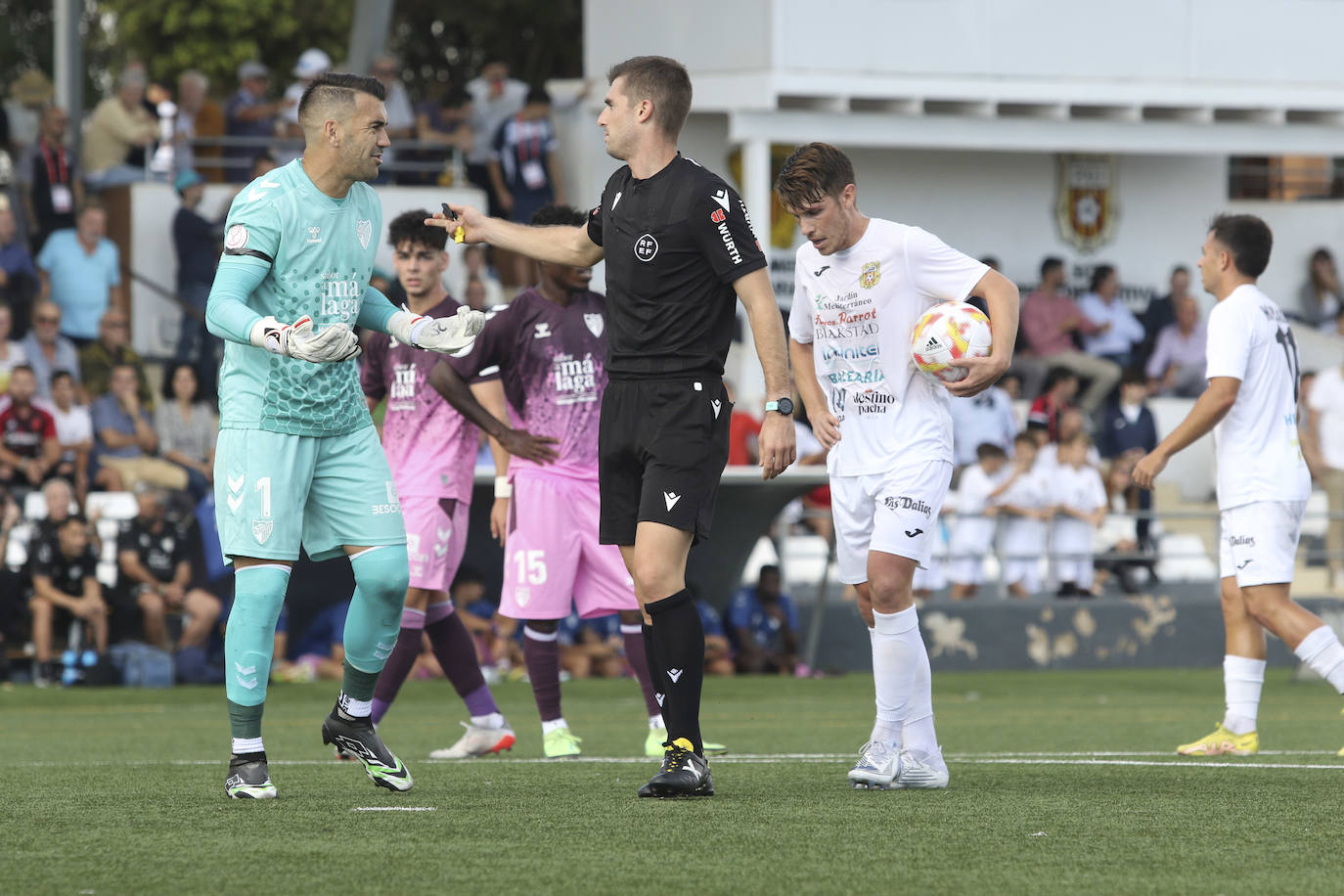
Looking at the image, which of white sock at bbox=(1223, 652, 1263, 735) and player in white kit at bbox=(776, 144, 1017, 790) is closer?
player in white kit at bbox=(776, 144, 1017, 790)

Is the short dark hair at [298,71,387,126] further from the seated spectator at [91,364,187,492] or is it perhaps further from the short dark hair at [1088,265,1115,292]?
the short dark hair at [1088,265,1115,292]

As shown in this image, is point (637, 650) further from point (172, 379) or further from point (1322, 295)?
point (1322, 295)

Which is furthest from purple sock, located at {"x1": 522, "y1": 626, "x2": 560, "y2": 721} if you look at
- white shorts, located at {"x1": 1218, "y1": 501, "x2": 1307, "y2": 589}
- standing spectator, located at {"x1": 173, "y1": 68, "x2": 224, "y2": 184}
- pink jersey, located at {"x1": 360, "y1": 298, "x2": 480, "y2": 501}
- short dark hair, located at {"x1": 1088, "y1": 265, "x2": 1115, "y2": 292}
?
short dark hair, located at {"x1": 1088, "y1": 265, "x2": 1115, "y2": 292}

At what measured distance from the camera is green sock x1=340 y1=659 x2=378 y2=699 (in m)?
6.58

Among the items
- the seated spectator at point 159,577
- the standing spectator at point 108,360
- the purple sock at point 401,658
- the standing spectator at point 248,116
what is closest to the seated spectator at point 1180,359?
the standing spectator at point 248,116

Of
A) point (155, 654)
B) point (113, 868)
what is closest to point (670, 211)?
point (113, 868)

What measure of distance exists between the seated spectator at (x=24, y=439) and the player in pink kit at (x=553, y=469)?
7748mm

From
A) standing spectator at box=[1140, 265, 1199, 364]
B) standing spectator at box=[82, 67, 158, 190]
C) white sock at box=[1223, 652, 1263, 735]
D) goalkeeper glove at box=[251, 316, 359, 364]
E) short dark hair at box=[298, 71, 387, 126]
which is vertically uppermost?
standing spectator at box=[82, 67, 158, 190]

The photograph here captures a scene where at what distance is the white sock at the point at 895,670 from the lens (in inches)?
269

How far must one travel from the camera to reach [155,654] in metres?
14.8

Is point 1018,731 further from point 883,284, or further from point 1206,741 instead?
point 883,284

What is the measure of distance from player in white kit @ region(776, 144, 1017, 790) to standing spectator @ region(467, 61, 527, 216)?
14.9 m

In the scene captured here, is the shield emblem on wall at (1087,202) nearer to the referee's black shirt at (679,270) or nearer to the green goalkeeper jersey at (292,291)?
the referee's black shirt at (679,270)

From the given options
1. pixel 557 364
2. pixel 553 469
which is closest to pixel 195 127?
pixel 557 364
